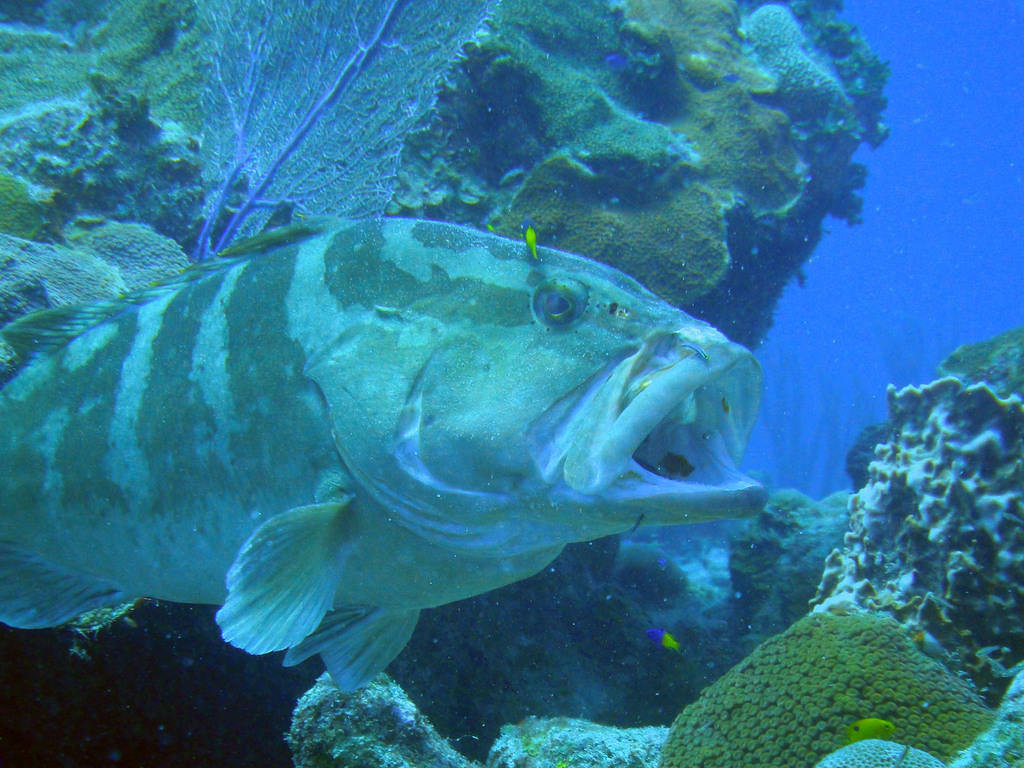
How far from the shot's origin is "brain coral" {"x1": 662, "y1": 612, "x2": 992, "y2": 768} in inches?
89.4

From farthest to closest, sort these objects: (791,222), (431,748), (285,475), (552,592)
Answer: (791,222), (552,592), (431,748), (285,475)

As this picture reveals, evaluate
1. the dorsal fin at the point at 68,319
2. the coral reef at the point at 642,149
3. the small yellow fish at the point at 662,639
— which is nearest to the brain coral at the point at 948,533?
A: the small yellow fish at the point at 662,639

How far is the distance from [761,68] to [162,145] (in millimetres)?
7543

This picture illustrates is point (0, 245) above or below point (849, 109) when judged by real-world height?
below

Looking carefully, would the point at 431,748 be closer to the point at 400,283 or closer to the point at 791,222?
the point at 400,283

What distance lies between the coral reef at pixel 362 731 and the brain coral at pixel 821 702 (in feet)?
3.53

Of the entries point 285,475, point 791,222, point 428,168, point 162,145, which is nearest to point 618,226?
point 428,168

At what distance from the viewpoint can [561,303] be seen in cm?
170

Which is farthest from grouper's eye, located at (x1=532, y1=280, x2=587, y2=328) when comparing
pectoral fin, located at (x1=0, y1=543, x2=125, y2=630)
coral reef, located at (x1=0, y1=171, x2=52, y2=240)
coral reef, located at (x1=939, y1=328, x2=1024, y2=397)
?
coral reef, located at (x1=939, y1=328, x2=1024, y2=397)

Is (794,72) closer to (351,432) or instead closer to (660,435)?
(660,435)

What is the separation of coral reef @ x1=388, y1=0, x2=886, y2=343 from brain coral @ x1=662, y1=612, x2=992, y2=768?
3686mm

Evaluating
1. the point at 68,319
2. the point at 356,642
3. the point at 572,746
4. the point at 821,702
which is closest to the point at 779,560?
the point at 821,702

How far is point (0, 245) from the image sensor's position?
10.7 feet

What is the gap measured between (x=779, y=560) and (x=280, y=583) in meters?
6.10
